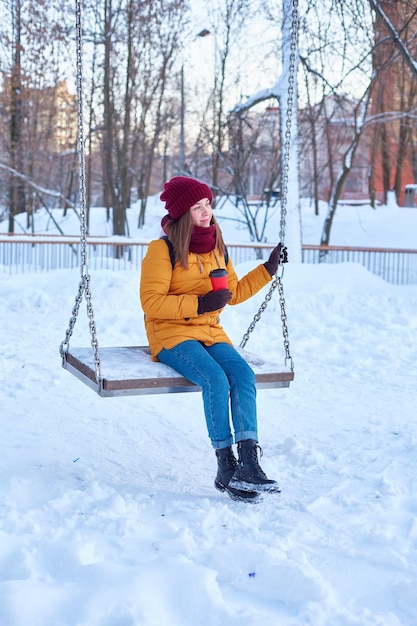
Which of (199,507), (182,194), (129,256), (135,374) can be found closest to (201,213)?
(182,194)

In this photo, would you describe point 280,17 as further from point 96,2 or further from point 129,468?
point 129,468

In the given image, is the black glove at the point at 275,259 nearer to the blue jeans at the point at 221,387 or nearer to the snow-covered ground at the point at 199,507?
the blue jeans at the point at 221,387

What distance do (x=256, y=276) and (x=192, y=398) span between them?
1789 mm

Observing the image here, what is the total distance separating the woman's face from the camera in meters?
3.90

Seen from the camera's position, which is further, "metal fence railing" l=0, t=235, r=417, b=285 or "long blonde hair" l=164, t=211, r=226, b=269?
"metal fence railing" l=0, t=235, r=417, b=285

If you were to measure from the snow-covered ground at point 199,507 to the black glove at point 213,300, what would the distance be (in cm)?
84

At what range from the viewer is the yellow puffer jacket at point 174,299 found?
12.3 feet

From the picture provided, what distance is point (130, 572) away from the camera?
2604mm

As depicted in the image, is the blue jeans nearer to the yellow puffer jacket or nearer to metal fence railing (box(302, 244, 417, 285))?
the yellow puffer jacket

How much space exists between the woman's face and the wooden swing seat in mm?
729

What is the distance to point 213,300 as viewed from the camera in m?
3.71

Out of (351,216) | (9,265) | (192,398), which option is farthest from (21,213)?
(192,398)

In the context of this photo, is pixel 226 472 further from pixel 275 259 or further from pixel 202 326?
pixel 275 259

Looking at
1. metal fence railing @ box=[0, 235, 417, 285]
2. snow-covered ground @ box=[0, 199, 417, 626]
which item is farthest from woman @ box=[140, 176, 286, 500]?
metal fence railing @ box=[0, 235, 417, 285]
